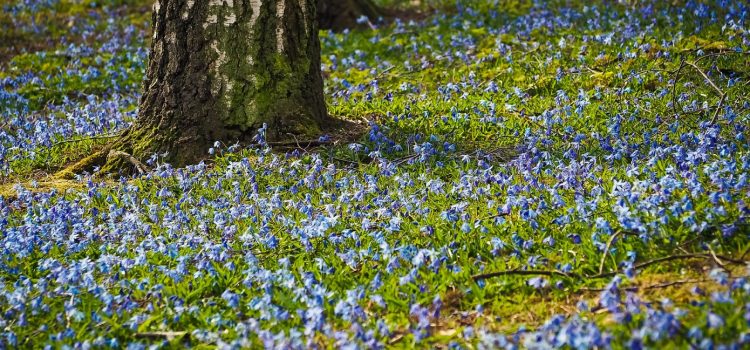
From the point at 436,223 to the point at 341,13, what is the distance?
24.3ft

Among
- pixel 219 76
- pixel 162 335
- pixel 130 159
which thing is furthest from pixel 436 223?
pixel 130 159

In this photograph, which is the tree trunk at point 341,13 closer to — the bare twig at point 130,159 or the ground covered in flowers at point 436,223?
the ground covered in flowers at point 436,223

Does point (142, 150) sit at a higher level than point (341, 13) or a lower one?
lower

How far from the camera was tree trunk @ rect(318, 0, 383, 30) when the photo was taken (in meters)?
11.0

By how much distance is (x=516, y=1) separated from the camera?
10656mm

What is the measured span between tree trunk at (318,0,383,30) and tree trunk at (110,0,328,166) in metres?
5.15

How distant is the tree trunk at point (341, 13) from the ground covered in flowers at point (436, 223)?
12.0 ft

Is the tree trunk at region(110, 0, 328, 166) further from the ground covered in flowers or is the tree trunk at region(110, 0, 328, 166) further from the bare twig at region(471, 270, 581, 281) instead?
the bare twig at region(471, 270, 581, 281)

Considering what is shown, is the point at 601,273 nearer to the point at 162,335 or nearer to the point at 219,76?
the point at 162,335

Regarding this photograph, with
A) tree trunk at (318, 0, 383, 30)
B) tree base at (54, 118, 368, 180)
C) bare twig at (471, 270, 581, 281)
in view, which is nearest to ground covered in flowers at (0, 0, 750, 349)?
bare twig at (471, 270, 581, 281)

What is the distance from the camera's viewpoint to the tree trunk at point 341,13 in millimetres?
11008

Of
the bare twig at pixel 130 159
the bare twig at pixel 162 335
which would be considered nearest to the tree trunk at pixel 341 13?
the bare twig at pixel 130 159

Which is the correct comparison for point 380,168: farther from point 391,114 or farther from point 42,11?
point 42,11

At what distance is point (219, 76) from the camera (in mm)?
5754
